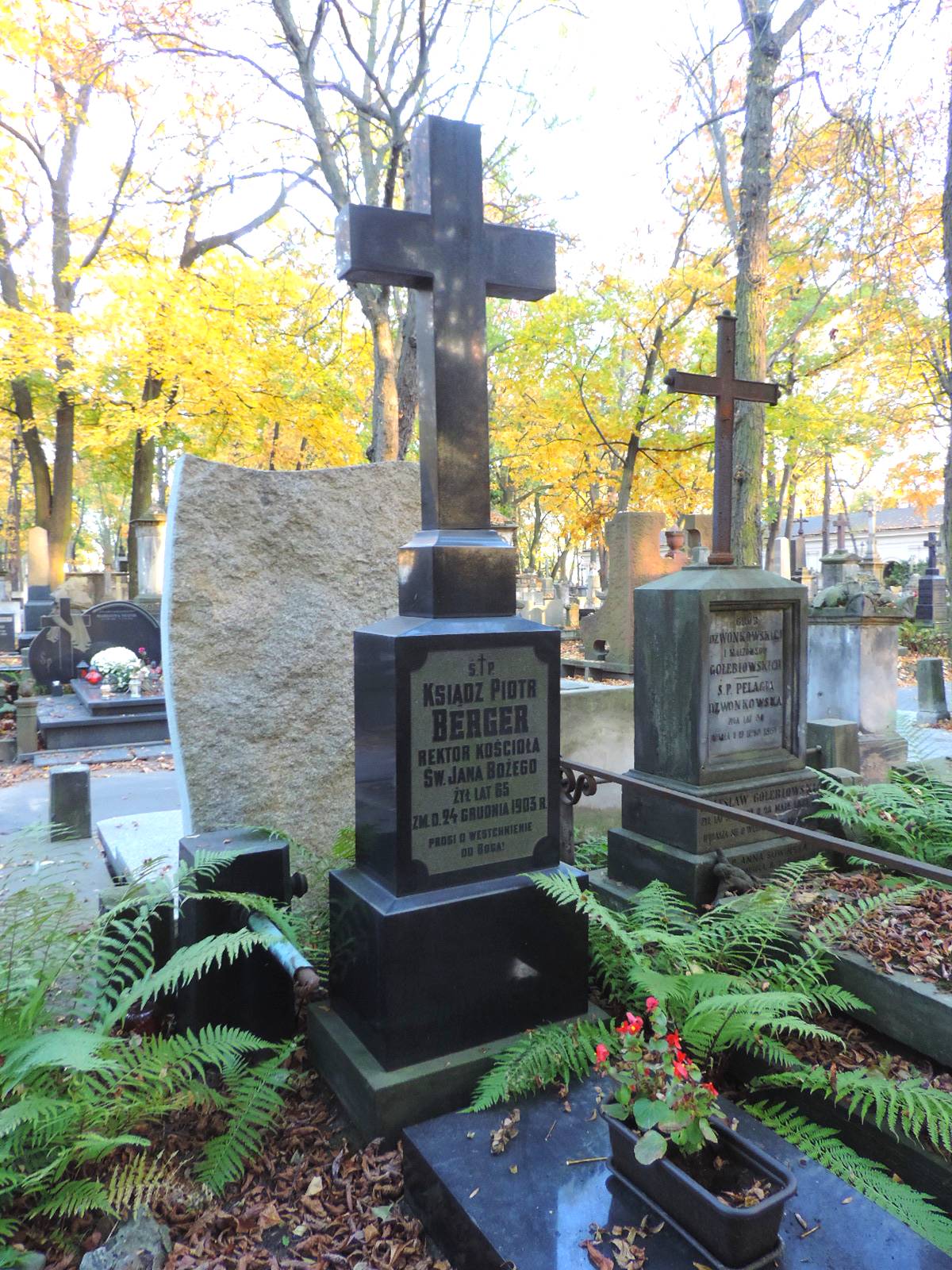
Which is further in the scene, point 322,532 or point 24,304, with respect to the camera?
point 24,304

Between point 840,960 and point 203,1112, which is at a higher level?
point 840,960

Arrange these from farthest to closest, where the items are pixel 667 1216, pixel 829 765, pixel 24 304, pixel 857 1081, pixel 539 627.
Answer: pixel 24 304, pixel 829 765, pixel 539 627, pixel 857 1081, pixel 667 1216

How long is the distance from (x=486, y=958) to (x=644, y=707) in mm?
2272

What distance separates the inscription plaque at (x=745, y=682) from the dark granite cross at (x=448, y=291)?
6.57ft

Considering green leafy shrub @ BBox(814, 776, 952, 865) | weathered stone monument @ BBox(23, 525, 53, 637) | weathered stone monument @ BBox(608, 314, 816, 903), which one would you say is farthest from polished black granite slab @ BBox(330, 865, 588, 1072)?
weathered stone monument @ BBox(23, 525, 53, 637)

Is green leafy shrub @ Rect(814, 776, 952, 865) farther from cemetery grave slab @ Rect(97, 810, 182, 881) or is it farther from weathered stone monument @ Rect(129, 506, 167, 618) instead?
weathered stone monument @ Rect(129, 506, 167, 618)

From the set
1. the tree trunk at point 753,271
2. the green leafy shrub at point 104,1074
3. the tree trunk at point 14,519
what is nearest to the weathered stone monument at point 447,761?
the green leafy shrub at point 104,1074

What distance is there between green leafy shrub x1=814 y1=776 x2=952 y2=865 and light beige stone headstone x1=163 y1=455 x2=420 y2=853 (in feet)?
9.31

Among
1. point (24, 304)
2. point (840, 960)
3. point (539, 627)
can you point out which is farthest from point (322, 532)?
point (24, 304)

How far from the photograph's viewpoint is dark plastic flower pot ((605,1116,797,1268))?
204 centimetres

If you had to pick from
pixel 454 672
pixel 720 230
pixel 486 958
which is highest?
pixel 720 230

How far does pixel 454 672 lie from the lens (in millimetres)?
3129

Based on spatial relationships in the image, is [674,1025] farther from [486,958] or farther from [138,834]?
[138,834]

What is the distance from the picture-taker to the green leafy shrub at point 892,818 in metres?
4.54
